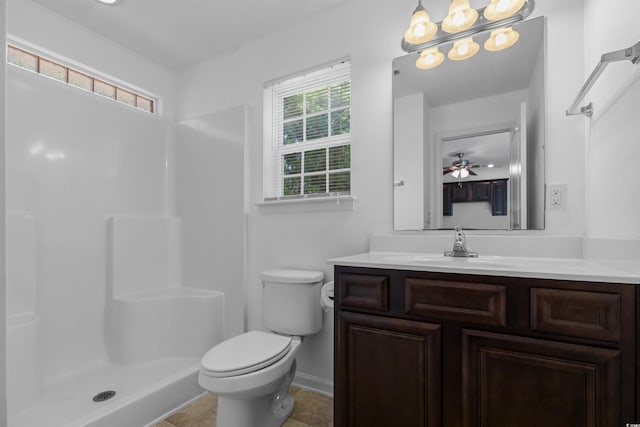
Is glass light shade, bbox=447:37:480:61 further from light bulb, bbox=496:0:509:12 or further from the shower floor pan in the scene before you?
the shower floor pan

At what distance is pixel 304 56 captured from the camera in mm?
2178

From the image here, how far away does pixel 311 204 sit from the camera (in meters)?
2.11

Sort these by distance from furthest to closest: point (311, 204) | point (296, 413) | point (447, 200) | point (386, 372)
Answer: point (311, 204), point (296, 413), point (447, 200), point (386, 372)

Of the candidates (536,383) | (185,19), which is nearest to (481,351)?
(536,383)

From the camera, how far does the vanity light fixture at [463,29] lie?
1.49 m

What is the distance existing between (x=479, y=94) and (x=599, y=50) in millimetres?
484

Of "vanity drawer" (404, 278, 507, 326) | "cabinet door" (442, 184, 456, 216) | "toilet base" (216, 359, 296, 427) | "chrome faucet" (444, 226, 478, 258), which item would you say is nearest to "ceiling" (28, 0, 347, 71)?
"cabinet door" (442, 184, 456, 216)

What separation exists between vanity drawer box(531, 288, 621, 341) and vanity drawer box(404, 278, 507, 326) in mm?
104

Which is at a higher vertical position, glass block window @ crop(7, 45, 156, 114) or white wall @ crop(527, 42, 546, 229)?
glass block window @ crop(7, 45, 156, 114)

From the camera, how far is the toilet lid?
141cm

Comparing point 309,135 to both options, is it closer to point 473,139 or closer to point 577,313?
point 473,139

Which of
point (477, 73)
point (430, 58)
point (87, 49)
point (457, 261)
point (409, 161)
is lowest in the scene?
point (457, 261)

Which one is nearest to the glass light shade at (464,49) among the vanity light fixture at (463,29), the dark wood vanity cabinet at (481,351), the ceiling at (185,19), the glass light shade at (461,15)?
the vanity light fixture at (463,29)

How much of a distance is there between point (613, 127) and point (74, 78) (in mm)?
3177
